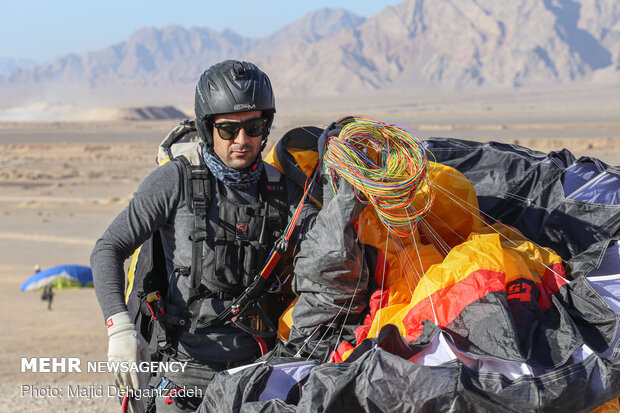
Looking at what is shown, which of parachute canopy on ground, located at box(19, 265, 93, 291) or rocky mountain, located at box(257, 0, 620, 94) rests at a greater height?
rocky mountain, located at box(257, 0, 620, 94)

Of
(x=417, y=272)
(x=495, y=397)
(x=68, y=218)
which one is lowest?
(x=68, y=218)

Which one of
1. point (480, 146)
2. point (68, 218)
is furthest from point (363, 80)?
point (480, 146)

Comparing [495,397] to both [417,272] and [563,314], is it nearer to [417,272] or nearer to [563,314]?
[563,314]

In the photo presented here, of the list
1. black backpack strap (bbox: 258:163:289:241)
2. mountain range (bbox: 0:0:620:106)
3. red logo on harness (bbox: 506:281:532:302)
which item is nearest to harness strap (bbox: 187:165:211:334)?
black backpack strap (bbox: 258:163:289:241)

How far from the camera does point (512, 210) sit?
3.46 metres

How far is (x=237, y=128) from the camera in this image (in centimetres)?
275

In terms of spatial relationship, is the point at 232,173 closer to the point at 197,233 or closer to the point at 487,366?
the point at 197,233

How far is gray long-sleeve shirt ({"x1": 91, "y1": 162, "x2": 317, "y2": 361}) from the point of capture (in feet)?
8.48

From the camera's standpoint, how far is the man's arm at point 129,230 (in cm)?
252

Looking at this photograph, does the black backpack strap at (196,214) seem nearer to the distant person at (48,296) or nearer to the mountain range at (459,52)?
the distant person at (48,296)

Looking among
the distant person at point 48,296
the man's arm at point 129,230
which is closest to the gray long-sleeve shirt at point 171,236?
the man's arm at point 129,230

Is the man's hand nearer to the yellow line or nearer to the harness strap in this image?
the harness strap

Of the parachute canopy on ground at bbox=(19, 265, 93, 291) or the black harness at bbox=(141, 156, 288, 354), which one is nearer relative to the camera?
the black harness at bbox=(141, 156, 288, 354)

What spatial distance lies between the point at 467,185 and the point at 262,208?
0.93 meters
